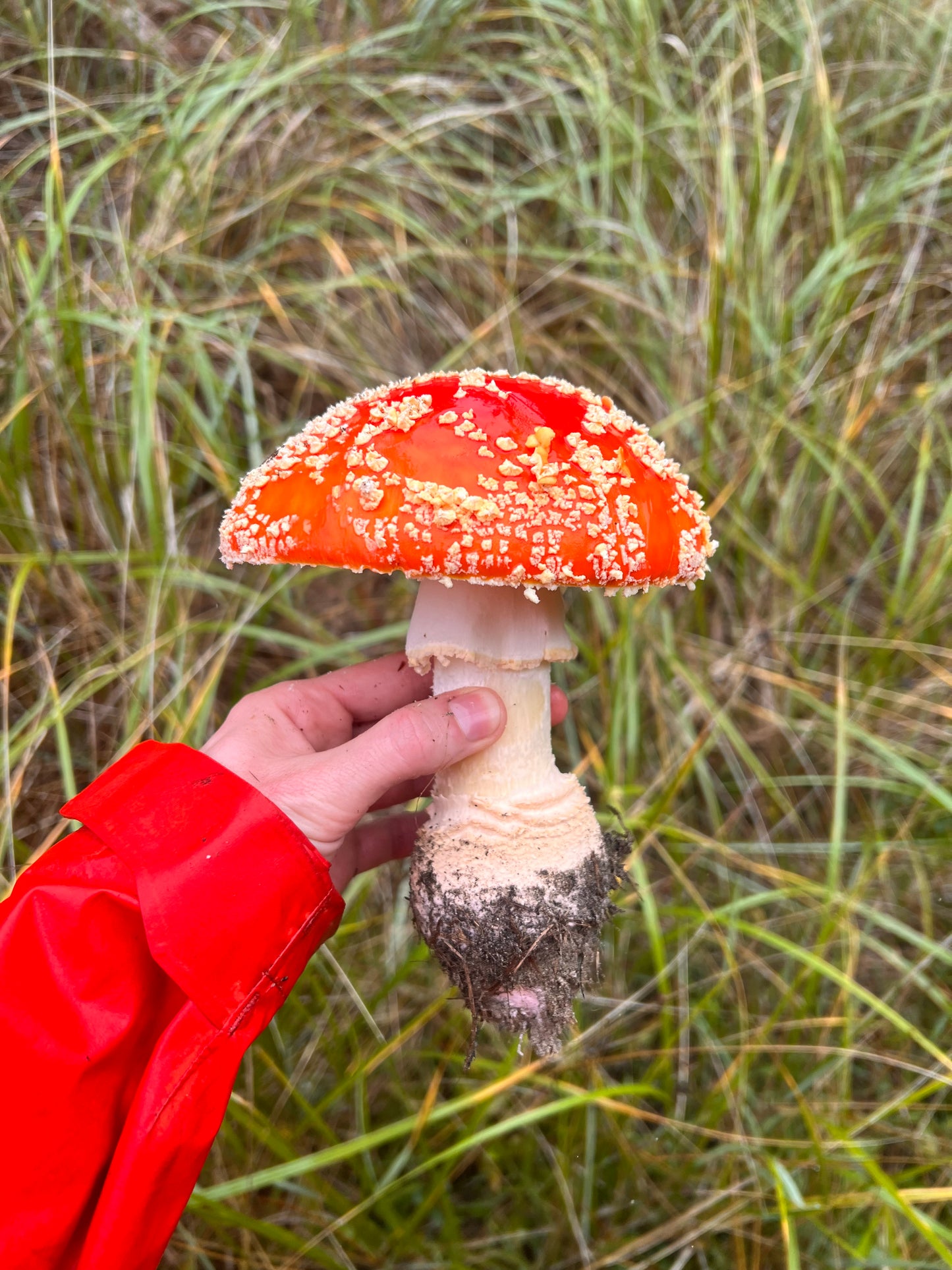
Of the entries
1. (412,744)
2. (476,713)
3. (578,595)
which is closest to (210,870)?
(412,744)

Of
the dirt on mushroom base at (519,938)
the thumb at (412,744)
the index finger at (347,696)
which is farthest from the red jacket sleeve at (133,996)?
the index finger at (347,696)

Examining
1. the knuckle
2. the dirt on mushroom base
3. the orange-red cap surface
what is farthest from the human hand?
the orange-red cap surface

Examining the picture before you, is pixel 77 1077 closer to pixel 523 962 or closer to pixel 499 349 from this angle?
pixel 523 962

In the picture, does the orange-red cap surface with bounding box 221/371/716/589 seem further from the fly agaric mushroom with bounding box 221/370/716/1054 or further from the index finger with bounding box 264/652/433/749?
the index finger with bounding box 264/652/433/749

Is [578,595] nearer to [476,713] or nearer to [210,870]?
[476,713]

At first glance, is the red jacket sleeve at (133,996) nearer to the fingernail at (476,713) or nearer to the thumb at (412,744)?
the thumb at (412,744)

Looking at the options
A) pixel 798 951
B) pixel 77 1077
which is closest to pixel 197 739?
pixel 77 1077

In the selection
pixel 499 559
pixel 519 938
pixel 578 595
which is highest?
pixel 499 559
